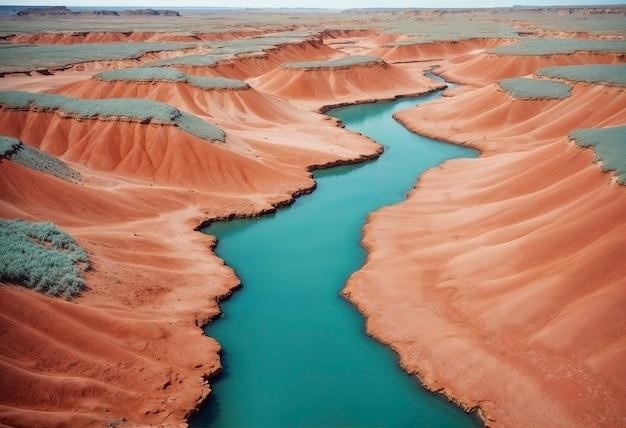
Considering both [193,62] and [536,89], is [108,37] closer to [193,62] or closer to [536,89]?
[193,62]

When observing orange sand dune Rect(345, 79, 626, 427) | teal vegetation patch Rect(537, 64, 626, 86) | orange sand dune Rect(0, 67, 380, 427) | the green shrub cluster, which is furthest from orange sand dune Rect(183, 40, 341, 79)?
orange sand dune Rect(345, 79, 626, 427)

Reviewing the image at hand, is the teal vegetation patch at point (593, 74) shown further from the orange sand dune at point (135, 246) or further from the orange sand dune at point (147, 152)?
the orange sand dune at point (147, 152)

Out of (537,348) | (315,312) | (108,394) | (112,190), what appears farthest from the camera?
(112,190)

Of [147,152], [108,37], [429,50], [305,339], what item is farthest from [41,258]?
[108,37]

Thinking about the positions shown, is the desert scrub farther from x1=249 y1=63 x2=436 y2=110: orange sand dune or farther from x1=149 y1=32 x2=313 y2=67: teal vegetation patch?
x1=149 y1=32 x2=313 y2=67: teal vegetation patch

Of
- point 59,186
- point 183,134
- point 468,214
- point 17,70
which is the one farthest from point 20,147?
point 17,70

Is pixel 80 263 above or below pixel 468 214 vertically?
below

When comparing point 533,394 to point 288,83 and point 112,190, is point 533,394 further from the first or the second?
point 288,83

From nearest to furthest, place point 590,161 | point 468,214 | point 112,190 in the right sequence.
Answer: point 590,161, point 468,214, point 112,190
